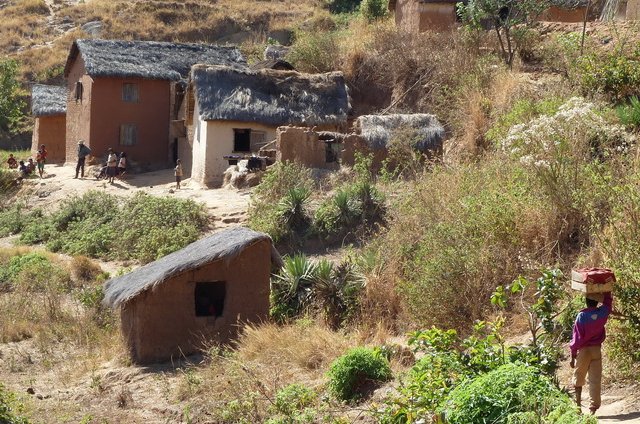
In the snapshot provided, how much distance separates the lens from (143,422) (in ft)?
40.2

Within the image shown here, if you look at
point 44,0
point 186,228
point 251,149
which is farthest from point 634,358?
point 44,0

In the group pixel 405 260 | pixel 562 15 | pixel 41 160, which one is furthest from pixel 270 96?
pixel 405 260

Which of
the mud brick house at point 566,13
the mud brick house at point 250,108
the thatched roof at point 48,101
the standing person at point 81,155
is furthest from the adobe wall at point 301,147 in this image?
the thatched roof at point 48,101

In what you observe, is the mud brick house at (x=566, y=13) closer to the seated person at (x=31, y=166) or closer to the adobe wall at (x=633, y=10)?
the adobe wall at (x=633, y=10)

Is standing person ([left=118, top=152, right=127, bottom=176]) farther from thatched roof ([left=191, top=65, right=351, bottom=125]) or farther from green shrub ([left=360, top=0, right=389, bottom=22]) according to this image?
green shrub ([left=360, top=0, right=389, bottom=22])

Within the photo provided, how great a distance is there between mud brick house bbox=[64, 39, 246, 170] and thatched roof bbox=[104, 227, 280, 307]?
15.7 m

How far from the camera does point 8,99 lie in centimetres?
3900

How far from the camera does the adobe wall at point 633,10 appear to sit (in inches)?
872

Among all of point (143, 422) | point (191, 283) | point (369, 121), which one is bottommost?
point (143, 422)

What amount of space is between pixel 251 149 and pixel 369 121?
543 centimetres

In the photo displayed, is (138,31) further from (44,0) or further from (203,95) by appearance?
(203,95)

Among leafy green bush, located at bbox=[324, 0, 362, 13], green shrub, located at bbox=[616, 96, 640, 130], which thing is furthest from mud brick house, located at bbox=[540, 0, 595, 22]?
leafy green bush, located at bbox=[324, 0, 362, 13]

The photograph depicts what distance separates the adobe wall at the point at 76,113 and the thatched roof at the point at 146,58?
530 mm

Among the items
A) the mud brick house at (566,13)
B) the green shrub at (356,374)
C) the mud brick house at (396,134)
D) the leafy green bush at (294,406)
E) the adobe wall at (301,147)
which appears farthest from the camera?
the mud brick house at (566,13)
